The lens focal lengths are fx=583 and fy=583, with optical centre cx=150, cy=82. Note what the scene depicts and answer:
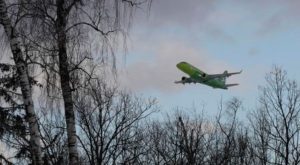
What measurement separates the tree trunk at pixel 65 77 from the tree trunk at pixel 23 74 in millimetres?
779

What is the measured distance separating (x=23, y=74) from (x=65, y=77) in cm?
99

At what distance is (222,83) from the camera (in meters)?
25.2

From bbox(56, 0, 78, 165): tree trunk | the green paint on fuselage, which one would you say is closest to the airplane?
the green paint on fuselage

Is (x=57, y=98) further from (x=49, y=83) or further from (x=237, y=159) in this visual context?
(x=237, y=159)

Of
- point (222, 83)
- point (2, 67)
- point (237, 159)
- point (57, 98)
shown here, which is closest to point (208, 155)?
point (237, 159)

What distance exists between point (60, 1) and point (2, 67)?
15.6 feet

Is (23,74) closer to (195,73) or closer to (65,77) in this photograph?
(65,77)

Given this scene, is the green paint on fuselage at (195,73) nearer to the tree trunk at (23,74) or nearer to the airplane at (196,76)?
the airplane at (196,76)

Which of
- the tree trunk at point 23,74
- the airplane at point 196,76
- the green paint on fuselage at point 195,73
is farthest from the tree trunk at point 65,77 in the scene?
the green paint on fuselage at point 195,73

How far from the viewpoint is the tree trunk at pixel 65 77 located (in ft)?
39.2

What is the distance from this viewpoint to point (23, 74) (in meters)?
12.5

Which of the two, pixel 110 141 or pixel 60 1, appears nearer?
pixel 60 1

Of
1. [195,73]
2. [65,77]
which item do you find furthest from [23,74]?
[195,73]

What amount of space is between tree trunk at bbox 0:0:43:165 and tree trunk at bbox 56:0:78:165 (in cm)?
78
